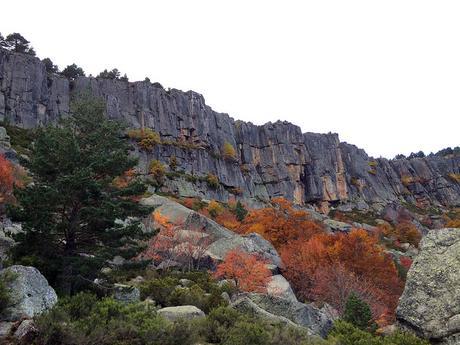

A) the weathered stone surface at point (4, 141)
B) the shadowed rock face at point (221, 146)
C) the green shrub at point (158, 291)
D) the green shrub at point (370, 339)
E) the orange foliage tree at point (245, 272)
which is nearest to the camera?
the green shrub at point (370, 339)

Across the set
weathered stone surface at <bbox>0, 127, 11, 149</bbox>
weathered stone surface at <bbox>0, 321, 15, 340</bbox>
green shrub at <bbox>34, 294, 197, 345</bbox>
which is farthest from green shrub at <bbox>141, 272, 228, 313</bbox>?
weathered stone surface at <bbox>0, 127, 11, 149</bbox>

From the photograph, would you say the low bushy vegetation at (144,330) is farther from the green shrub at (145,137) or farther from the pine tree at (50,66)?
the pine tree at (50,66)

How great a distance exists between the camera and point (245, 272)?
31.5 meters

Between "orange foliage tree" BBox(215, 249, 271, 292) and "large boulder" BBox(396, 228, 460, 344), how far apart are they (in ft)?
49.4

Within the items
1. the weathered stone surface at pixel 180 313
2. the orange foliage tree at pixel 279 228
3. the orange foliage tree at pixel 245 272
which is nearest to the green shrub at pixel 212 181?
the orange foliage tree at pixel 279 228

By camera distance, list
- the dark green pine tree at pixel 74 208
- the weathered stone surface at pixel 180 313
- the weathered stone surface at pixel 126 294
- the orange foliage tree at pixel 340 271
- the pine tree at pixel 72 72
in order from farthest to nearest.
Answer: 1. the pine tree at pixel 72 72
2. the orange foliage tree at pixel 340 271
3. the weathered stone surface at pixel 126 294
4. the dark green pine tree at pixel 74 208
5. the weathered stone surface at pixel 180 313

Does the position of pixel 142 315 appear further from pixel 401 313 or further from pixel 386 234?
pixel 386 234

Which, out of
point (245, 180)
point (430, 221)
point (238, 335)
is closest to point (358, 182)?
point (430, 221)

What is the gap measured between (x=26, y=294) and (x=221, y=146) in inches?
3442

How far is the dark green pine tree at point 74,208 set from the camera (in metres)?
17.8

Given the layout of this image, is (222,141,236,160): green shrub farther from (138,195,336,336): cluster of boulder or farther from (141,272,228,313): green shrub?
(141,272,228,313): green shrub

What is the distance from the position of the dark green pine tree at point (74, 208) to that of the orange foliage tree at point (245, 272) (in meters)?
12.5

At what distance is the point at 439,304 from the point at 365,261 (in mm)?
24948

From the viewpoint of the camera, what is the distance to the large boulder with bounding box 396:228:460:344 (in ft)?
47.9
